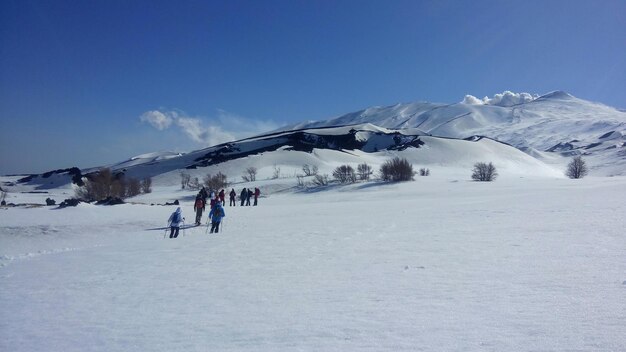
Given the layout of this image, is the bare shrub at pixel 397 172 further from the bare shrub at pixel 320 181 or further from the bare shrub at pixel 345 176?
the bare shrub at pixel 320 181

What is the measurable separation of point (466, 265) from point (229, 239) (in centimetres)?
930

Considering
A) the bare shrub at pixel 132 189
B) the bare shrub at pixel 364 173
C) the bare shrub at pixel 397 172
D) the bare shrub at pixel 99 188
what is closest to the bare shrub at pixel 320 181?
the bare shrub at pixel 364 173

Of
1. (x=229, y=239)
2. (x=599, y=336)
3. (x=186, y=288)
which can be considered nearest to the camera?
(x=599, y=336)

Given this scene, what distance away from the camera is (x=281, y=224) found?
18859mm

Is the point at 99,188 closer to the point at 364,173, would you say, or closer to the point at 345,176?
the point at 345,176

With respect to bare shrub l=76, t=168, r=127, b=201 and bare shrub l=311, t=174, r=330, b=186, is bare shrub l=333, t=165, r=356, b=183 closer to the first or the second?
bare shrub l=311, t=174, r=330, b=186

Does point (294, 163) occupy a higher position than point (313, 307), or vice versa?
point (294, 163)

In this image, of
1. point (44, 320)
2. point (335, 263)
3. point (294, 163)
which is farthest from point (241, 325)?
point (294, 163)

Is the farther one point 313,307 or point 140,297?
point 140,297

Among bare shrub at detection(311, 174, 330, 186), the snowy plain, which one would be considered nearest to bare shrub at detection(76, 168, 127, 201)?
bare shrub at detection(311, 174, 330, 186)

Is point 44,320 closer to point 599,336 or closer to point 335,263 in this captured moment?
point 335,263

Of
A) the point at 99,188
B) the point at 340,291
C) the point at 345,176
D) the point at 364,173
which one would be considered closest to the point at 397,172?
the point at 345,176

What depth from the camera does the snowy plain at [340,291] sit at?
5.33 m

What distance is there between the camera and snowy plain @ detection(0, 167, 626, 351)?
5328 mm
